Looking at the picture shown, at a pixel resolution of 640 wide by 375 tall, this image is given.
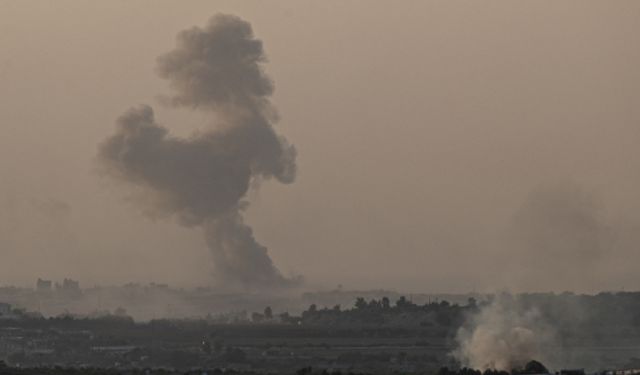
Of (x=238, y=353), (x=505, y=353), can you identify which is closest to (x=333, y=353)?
(x=238, y=353)


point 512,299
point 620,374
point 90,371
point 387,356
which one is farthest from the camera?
point 387,356

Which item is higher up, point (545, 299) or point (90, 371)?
point (545, 299)

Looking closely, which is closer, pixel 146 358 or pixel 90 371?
pixel 90 371

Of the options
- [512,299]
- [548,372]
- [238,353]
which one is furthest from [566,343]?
[548,372]

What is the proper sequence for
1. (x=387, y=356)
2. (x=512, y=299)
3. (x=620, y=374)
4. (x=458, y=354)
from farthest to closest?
(x=387, y=356), (x=512, y=299), (x=458, y=354), (x=620, y=374)

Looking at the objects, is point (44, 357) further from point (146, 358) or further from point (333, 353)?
point (333, 353)

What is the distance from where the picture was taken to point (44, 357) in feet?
632

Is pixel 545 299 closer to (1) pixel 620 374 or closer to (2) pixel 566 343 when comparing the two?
(2) pixel 566 343

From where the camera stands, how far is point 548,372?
12925 cm

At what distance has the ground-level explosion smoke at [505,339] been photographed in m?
140

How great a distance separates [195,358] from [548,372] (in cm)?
6624

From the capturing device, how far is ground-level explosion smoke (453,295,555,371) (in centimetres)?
13950

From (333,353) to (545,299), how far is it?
67.6ft

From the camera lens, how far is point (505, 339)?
142 metres
